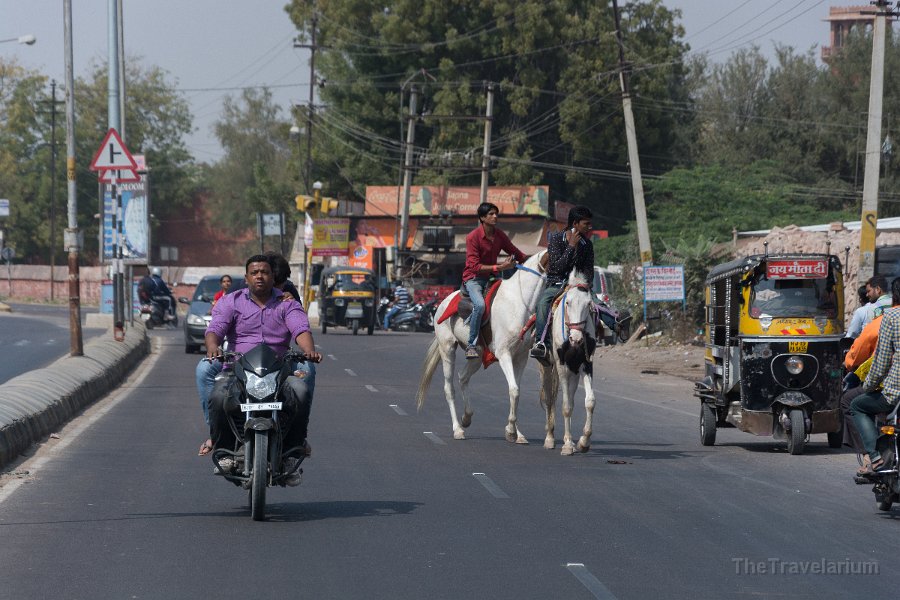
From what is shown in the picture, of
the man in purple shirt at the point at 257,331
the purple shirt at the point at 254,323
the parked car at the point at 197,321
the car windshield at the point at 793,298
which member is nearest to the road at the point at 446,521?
the man in purple shirt at the point at 257,331

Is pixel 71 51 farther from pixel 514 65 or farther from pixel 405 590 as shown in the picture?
pixel 514 65

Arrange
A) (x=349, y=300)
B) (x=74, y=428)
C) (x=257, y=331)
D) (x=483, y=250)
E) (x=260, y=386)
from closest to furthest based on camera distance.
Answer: (x=260, y=386) → (x=257, y=331) → (x=483, y=250) → (x=74, y=428) → (x=349, y=300)

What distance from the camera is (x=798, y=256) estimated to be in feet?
46.0

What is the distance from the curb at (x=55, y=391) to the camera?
12.9 metres

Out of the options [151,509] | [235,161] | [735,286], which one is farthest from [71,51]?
[235,161]

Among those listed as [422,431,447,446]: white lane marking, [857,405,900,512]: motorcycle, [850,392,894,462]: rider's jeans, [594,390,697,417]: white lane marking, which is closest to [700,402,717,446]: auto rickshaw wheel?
[422,431,447,446]: white lane marking

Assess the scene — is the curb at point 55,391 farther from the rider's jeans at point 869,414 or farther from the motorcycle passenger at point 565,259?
the rider's jeans at point 869,414

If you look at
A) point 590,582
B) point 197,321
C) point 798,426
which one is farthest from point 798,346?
point 197,321

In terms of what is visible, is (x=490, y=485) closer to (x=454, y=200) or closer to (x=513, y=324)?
(x=513, y=324)

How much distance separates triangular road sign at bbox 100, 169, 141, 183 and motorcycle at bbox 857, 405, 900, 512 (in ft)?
63.5

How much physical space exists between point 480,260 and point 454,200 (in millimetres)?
44636

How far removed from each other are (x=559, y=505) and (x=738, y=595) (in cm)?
303

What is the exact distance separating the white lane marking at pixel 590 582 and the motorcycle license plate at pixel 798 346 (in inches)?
265

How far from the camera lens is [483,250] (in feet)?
49.0
